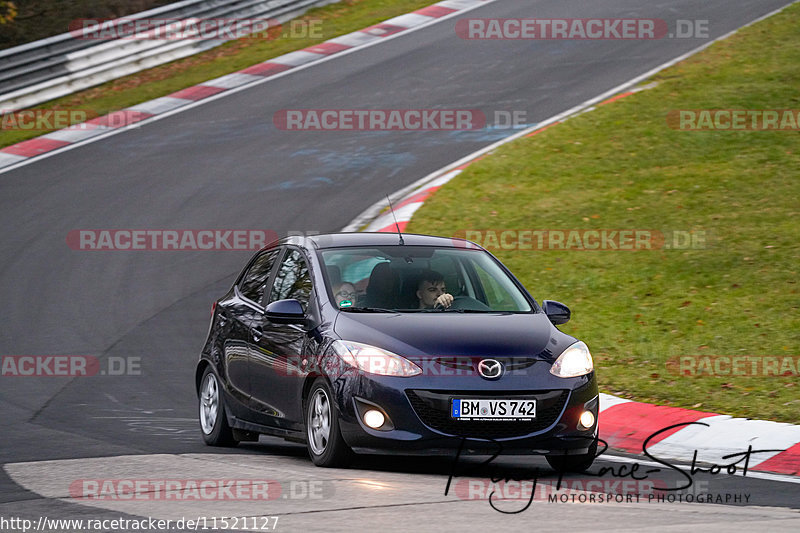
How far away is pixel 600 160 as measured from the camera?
1945 cm

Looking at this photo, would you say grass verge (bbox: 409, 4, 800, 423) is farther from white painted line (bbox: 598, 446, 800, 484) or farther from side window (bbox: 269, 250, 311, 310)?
side window (bbox: 269, 250, 311, 310)

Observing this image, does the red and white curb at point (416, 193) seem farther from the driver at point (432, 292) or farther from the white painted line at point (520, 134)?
the driver at point (432, 292)

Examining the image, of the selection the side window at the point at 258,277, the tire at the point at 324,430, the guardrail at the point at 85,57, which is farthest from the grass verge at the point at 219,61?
the tire at the point at 324,430

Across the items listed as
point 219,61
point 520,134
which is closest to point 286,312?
point 520,134

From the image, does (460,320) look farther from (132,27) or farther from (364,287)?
(132,27)

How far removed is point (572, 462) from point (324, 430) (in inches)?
65.3

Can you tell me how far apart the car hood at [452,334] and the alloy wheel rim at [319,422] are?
1.48 feet

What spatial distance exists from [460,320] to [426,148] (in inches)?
545

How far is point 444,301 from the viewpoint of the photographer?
8.71 metres

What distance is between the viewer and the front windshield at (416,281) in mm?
8594

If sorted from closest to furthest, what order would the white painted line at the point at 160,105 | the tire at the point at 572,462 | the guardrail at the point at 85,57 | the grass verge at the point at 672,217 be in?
the tire at the point at 572,462
the grass verge at the point at 672,217
the white painted line at the point at 160,105
the guardrail at the point at 85,57

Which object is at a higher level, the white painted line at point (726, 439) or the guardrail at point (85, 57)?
the white painted line at point (726, 439)

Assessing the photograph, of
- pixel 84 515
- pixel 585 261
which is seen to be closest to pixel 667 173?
pixel 585 261

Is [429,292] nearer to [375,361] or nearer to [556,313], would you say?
[556,313]
